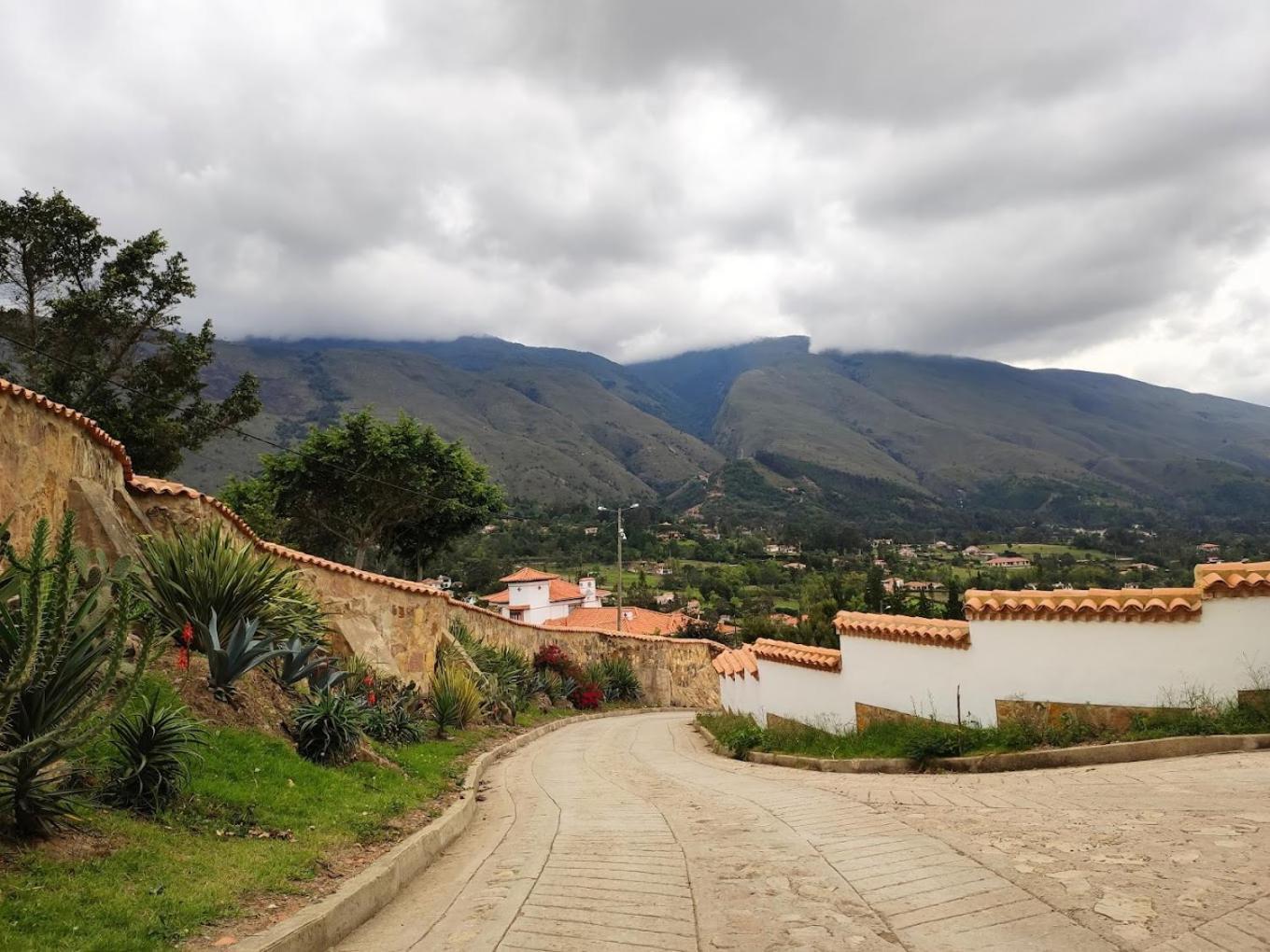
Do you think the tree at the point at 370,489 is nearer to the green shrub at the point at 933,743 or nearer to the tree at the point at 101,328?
the tree at the point at 101,328

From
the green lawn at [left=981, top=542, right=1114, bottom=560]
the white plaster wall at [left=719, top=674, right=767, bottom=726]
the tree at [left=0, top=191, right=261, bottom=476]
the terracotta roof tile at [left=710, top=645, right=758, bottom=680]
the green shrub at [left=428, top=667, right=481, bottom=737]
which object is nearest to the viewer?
the green shrub at [left=428, top=667, right=481, bottom=737]

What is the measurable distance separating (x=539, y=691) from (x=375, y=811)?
15166 mm

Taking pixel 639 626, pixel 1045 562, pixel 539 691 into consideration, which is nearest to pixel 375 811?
pixel 539 691

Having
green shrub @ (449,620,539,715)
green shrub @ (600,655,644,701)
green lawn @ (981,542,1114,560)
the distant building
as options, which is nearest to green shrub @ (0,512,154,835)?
green shrub @ (449,620,539,715)

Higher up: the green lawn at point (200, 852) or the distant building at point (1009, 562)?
the distant building at point (1009, 562)

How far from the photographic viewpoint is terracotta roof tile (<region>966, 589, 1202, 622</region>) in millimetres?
8375

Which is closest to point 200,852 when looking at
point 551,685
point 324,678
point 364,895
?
point 364,895

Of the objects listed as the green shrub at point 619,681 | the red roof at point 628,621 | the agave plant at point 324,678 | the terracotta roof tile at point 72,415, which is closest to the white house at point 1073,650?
the agave plant at point 324,678

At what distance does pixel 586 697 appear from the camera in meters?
24.3

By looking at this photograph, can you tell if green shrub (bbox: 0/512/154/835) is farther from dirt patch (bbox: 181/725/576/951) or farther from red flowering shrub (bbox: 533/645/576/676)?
red flowering shrub (bbox: 533/645/576/676)

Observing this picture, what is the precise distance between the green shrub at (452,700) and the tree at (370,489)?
16.2 metres

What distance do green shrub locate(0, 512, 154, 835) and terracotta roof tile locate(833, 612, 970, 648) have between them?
8607mm

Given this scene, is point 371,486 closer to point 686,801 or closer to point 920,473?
point 686,801

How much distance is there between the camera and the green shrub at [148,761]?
17.4ft
